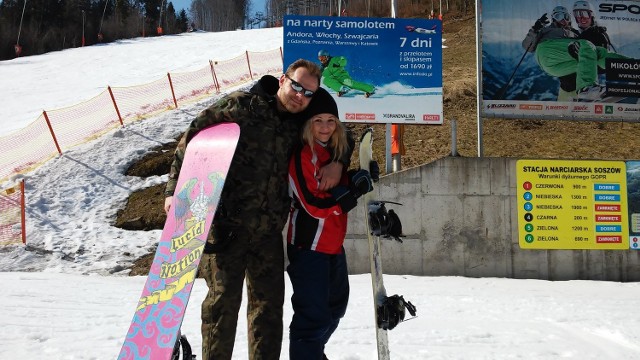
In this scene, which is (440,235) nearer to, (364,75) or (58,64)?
(364,75)

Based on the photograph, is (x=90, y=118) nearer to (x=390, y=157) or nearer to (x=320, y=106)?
(x=390, y=157)

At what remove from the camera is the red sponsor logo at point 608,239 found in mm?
8055

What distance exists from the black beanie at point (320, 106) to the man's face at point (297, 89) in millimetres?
33

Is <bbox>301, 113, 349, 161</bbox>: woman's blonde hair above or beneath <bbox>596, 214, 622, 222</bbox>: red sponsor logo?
above

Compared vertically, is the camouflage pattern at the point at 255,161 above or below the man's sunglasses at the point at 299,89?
below

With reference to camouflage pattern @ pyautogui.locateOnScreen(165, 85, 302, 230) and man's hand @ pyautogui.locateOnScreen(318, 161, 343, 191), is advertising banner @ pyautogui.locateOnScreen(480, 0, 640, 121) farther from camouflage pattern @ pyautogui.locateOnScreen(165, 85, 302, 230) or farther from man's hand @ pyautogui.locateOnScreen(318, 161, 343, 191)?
camouflage pattern @ pyautogui.locateOnScreen(165, 85, 302, 230)

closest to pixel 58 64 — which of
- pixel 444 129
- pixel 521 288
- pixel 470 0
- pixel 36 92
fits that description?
pixel 36 92

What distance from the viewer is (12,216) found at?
391 inches

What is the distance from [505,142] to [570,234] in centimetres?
471

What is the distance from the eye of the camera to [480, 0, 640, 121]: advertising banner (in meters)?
9.38

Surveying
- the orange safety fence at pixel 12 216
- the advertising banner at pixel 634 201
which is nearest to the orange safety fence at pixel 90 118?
the orange safety fence at pixel 12 216

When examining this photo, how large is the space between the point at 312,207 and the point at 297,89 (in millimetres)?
613

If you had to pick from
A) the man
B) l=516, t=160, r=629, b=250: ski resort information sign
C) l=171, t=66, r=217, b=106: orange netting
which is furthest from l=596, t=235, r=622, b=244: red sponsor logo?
l=171, t=66, r=217, b=106: orange netting

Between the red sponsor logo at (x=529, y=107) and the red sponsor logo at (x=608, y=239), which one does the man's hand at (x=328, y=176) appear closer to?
the red sponsor logo at (x=608, y=239)
